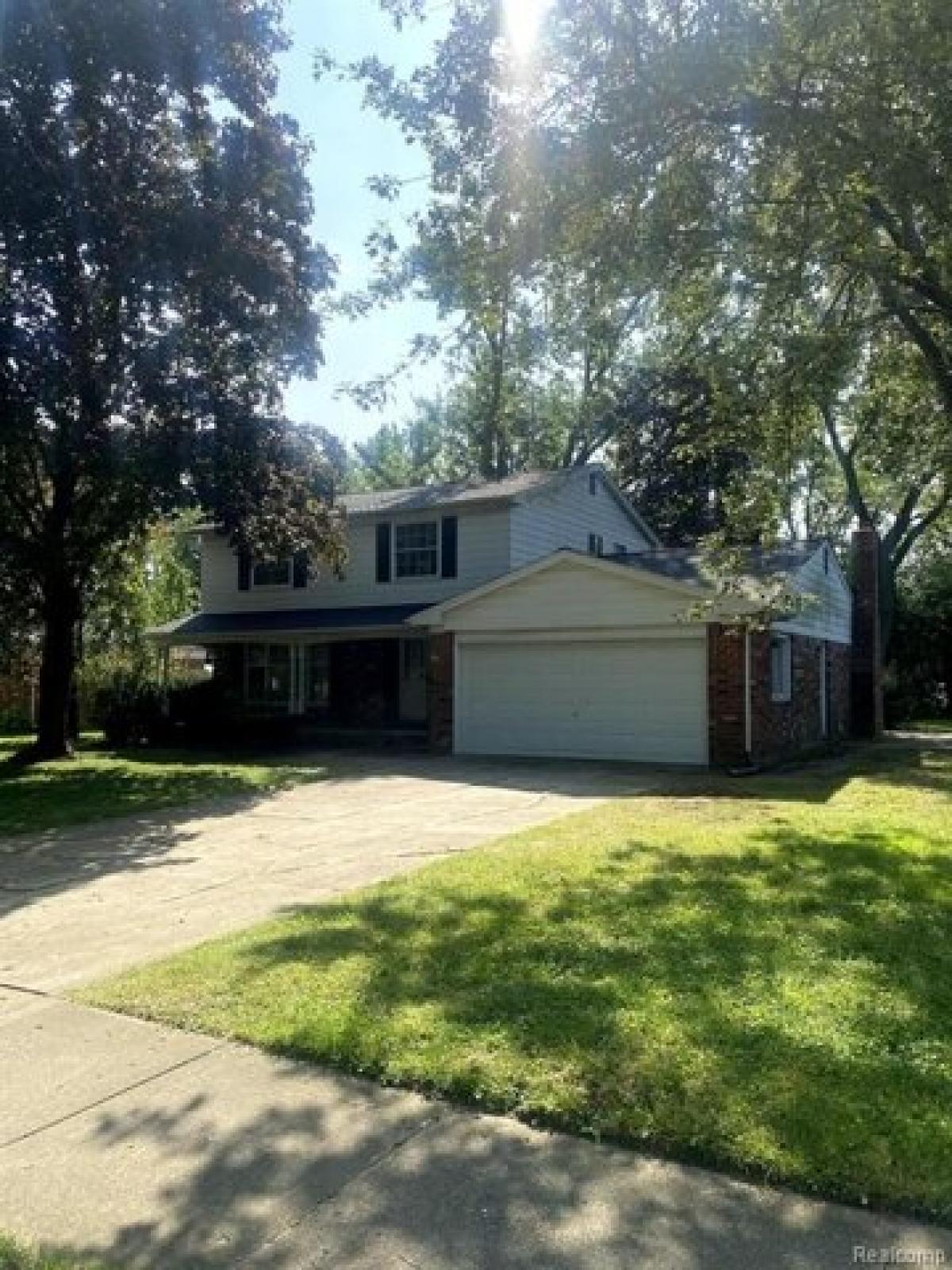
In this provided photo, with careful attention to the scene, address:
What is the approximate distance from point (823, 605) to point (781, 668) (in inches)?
139

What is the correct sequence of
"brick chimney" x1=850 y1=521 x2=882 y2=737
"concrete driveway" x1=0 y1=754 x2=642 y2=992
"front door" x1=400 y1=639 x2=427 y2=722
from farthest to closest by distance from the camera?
1. "brick chimney" x1=850 y1=521 x2=882 y2=737
2. "front door" x1=400 y1=639 x2=427 y2=722
3. "concrete driveway" x1=0 y1=754 x2=642 y2=992

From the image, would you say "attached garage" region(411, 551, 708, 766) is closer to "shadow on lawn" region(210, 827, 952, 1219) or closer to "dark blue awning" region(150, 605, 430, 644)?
"dark blue awning" region(150, 605, 430, 644)

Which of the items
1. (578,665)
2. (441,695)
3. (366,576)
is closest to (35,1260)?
(578,665)

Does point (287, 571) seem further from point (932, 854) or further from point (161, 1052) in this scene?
point (161, 1052)

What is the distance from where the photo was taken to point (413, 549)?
918 inches

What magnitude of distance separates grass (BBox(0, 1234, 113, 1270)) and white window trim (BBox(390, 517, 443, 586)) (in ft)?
65.3

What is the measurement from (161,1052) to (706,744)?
536 inches

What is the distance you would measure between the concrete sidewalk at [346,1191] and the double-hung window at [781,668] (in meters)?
15.7

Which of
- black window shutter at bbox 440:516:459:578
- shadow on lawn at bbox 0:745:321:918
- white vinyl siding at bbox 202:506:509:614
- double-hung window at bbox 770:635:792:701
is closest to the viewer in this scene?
shadow on lawn at bbox 0:745:321:918

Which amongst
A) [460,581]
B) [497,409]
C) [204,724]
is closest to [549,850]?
[460,581]

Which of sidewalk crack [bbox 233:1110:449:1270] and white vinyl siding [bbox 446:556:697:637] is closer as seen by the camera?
sidewalk crack [bbox 233:1110:449:1270]

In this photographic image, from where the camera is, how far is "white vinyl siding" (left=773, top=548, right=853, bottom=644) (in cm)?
1997

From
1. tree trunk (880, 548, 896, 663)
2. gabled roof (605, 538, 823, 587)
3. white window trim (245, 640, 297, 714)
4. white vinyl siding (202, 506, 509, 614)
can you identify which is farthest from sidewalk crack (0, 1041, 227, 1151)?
tree trunk (880, 548, 896, 663)

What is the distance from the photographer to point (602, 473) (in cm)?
A: 2539
